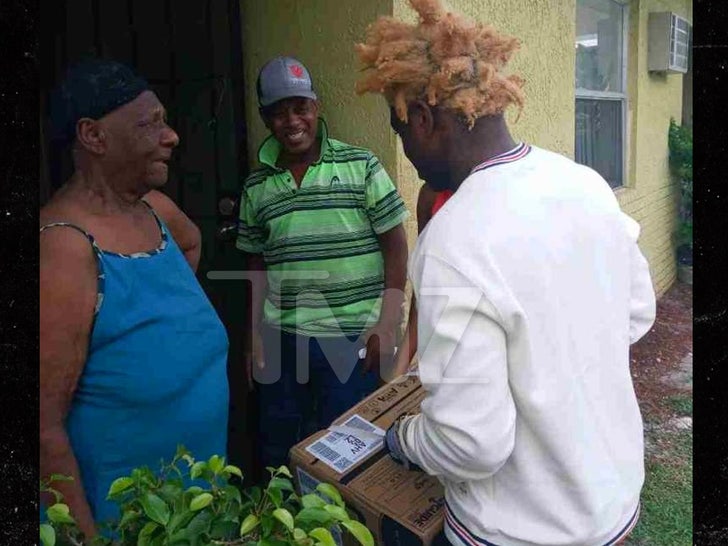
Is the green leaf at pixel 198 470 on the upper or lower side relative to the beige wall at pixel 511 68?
lower

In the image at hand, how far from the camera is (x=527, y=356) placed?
1360 mm

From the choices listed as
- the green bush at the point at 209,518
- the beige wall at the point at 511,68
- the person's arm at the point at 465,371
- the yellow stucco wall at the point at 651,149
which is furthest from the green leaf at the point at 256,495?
the yellow stucco wall at the point at 651,149

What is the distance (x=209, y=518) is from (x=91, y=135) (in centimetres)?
114

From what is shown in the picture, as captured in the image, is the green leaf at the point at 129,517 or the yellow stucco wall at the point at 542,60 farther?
the yellow stucco wall at the point at 542,60

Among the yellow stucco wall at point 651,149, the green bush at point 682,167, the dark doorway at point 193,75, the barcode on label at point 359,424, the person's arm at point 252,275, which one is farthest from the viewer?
the green bush at point 682,167

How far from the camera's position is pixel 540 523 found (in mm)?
1469

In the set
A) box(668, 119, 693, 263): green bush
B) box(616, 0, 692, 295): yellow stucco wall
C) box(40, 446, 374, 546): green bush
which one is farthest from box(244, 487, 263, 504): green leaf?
box(668, 119, 693, 263): green bush

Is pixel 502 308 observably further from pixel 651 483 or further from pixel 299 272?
pixel 651 483

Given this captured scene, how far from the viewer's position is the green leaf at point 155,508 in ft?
3.40

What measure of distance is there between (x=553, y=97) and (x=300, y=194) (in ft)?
7.14

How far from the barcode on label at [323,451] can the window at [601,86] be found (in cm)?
389

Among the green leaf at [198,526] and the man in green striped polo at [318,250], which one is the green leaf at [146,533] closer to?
the green leaf at [198,526]

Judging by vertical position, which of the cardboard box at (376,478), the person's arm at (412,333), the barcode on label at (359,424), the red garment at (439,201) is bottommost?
the cardboard box at (376,478)

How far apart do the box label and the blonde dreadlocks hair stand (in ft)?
2.85
